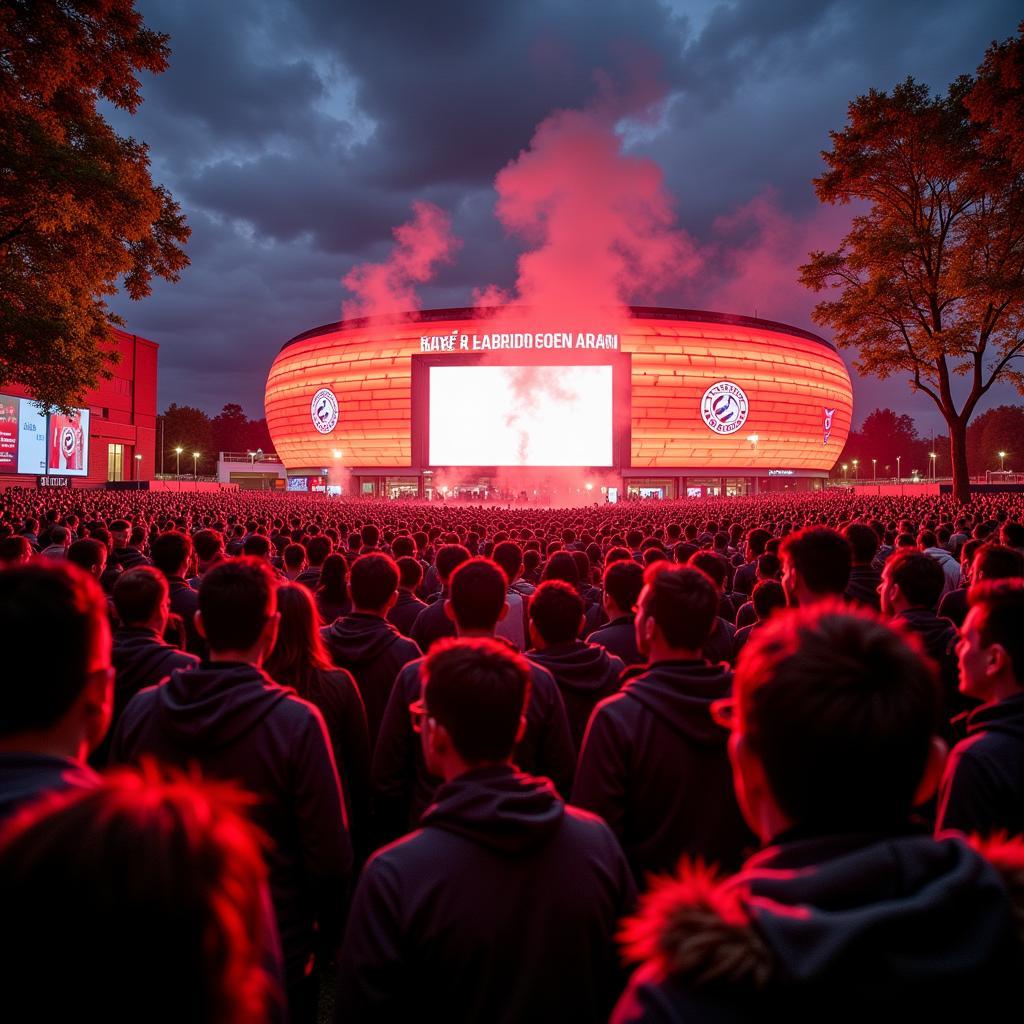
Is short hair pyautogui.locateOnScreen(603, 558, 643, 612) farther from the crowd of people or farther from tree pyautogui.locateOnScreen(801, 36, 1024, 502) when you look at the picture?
tree pyautogui.locateOnScreen(801, 36, 1024, 502)

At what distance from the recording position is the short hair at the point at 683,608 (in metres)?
2.97

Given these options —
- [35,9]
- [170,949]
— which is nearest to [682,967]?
[170,949]

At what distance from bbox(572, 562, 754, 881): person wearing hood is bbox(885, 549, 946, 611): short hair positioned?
8.09 ft

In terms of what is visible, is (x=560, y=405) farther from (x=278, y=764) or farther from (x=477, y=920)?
(x=477, y=920)

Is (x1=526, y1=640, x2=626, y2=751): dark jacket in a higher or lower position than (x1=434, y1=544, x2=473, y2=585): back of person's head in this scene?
lower

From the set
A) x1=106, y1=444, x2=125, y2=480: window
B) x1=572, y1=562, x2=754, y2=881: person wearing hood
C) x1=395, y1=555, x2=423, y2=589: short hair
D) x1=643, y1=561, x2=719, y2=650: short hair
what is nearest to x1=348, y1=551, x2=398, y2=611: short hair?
x1=643, y1=561, x2=719, y2=650: short hair

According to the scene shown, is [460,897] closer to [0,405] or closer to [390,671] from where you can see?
[390,671]

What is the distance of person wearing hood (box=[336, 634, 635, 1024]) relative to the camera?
1.70 m

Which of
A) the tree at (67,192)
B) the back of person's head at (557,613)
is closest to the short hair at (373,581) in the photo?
the back of person's head at (557,613)

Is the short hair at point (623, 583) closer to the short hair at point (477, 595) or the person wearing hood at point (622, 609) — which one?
the person wearing hood at point (622, 609)

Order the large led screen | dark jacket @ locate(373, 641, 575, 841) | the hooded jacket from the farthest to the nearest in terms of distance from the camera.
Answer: the large led screen → dark jacket @ locate(373, 641, 575, 841) → the hooded jacket

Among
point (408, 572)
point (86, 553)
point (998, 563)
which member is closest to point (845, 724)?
point (998, 563)

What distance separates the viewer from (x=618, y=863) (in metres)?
1.90

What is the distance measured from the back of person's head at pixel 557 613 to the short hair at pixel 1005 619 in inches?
71.6
